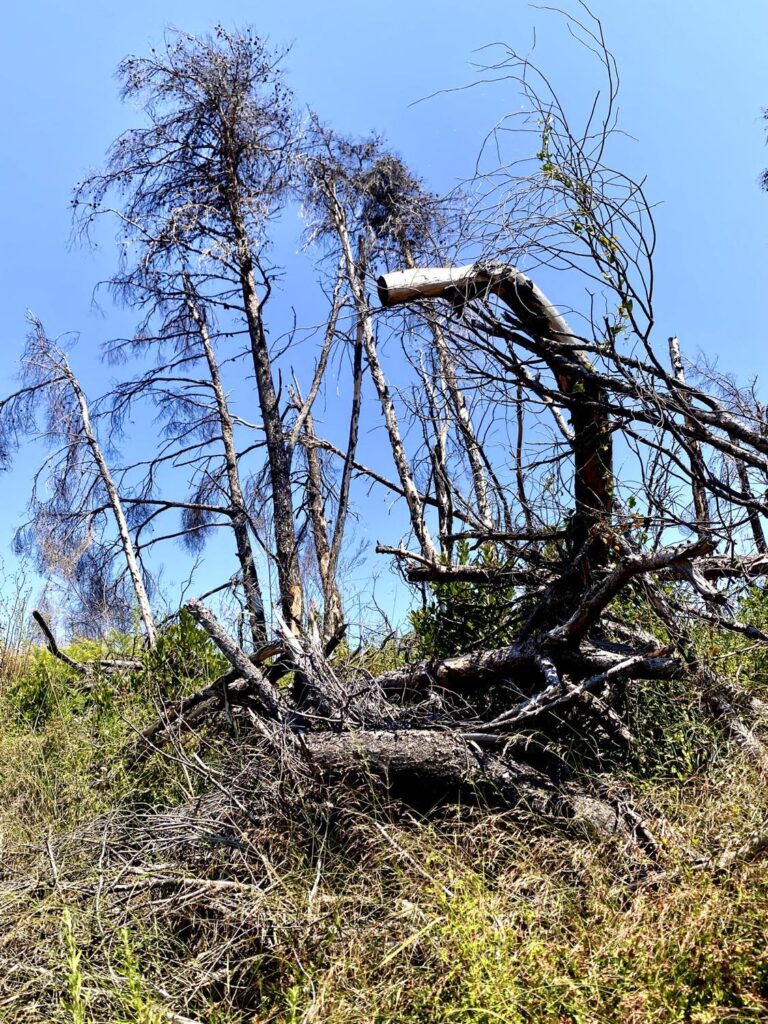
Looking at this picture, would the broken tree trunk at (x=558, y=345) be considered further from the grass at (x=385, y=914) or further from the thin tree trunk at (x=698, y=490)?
the grass at (x=385, y=914)

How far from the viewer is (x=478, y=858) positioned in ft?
10.1

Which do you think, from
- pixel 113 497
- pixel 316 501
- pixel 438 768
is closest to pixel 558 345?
pixel 438 768

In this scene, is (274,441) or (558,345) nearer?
(558,345)

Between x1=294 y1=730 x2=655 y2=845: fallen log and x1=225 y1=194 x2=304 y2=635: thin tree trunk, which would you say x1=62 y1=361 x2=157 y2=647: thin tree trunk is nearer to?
x1=225 y1=194 x2=304 y2=635: thin tree trunk

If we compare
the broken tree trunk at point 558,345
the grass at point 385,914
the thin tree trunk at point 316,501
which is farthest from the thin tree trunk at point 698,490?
the thin tree trunk at point 316,501

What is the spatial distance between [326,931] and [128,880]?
96 centimetres

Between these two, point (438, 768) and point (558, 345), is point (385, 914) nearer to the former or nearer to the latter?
point (438, 768)

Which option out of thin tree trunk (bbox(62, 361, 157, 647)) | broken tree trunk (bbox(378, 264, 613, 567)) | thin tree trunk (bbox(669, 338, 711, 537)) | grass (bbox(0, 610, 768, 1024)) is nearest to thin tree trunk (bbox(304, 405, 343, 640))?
thin tree trunk (bbox(62, 361, 157, 647))

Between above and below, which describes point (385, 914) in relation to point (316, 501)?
below

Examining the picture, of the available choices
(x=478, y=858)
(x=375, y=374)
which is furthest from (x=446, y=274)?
(x=375, y=374)

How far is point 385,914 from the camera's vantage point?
2826mm

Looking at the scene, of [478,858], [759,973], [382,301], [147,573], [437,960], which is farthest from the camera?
[147,573]

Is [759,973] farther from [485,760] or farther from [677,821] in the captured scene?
[485,760]

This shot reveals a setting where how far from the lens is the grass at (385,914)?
88.5 inches
